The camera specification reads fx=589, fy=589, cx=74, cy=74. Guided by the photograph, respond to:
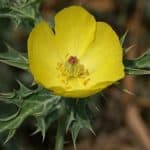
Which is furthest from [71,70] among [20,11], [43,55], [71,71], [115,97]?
[115,97]

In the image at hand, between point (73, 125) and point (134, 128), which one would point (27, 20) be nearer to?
point (73, 125)

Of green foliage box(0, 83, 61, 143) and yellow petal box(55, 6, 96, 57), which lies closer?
green foliage box(0, 83, 61, 143)

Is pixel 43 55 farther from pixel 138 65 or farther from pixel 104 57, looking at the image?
pixel 138 65

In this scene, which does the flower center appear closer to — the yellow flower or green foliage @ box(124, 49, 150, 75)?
the yellow flower

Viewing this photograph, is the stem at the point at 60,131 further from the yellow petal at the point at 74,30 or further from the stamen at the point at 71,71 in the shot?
the yellow petal at the point at 74,30

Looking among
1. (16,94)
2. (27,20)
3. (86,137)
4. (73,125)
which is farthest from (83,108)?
(86,137)

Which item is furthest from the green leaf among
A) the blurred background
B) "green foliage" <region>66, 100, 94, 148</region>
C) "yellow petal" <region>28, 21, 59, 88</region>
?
the blurred background

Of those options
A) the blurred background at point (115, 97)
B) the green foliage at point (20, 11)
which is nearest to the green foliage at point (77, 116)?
the green foliage at point (20, 11)
